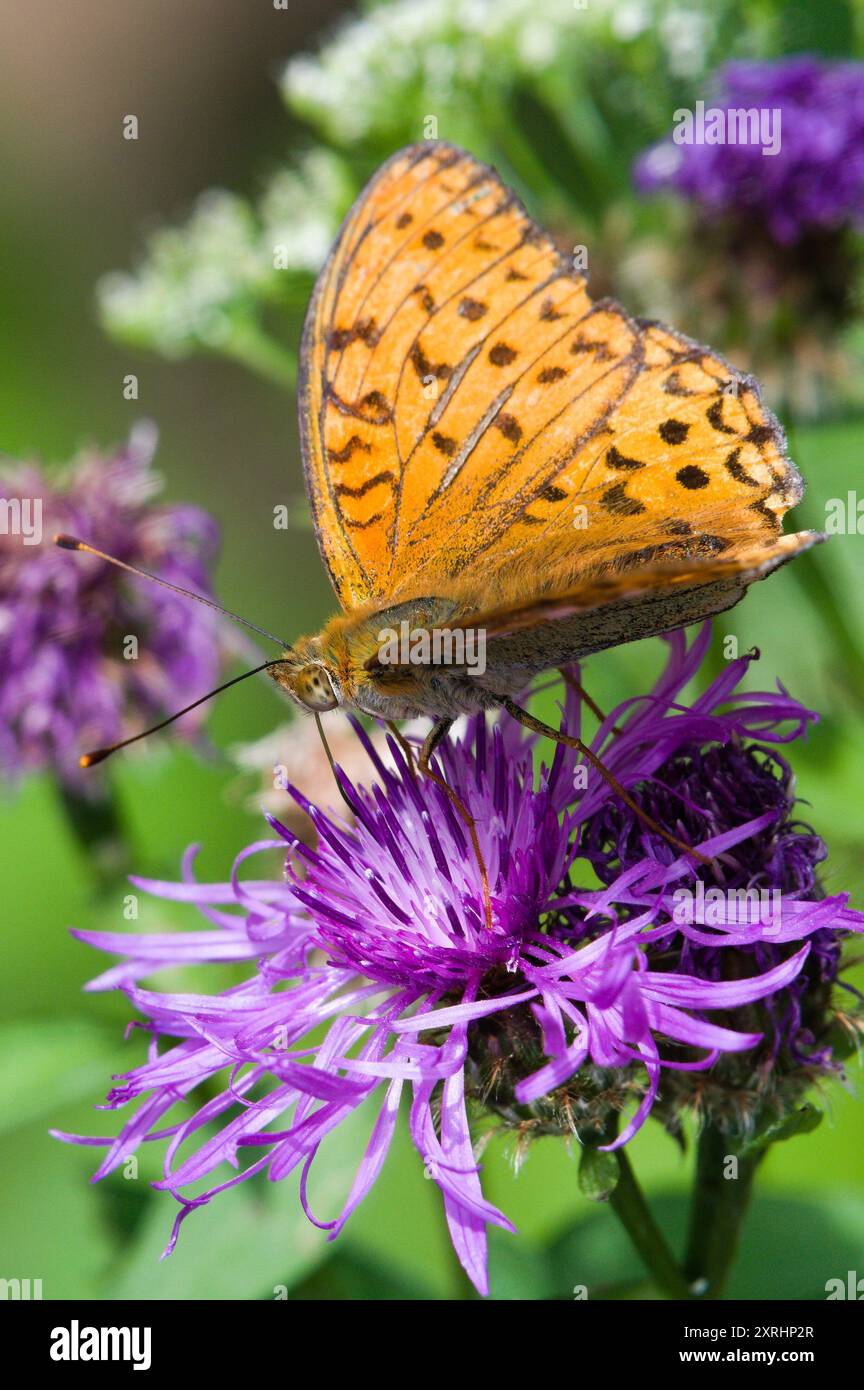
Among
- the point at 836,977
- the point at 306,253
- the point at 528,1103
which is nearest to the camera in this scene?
the point at 528,1103

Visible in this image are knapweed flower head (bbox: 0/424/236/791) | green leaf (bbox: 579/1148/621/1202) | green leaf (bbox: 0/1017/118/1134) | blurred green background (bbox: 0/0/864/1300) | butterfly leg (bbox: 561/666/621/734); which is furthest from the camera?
knapweed flower head (bbox: 0/424/236/791)

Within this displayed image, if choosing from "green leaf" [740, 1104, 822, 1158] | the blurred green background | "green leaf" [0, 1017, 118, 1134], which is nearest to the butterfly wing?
the blurred green background

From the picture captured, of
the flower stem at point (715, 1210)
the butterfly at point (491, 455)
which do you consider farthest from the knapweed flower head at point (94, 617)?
the flower stem at point (715, 1210)

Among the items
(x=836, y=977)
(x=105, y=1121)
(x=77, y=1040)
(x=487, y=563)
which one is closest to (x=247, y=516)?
(x=105, y=1121)

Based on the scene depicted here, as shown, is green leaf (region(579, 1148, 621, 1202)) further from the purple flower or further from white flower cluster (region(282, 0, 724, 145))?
white flower cluster (region(282, 0, 724, 145))

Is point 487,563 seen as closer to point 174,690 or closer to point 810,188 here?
point 174,690

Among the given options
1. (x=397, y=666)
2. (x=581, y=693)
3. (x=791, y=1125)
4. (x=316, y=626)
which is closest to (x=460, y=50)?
(x=581, y=693)

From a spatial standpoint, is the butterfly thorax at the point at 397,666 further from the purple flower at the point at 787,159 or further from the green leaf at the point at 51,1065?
the purple flower at the point at 787,159
